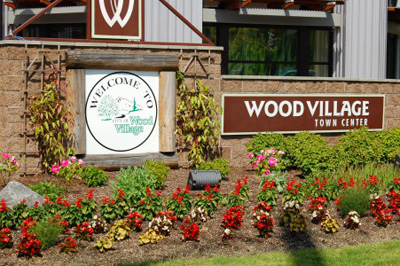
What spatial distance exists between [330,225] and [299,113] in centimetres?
539

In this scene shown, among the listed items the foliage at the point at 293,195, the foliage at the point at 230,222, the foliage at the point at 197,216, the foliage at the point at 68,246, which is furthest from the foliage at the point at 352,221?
the foliage at the point at 68,246

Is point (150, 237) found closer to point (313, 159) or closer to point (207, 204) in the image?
point (207, 204)

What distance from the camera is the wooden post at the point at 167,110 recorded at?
1241 centimetres

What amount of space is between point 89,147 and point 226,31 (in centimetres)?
842

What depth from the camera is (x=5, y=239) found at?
7.75m

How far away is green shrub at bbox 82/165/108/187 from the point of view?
10.8m

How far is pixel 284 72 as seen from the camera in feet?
66.0

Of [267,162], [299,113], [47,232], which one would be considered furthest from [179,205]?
[299,113]

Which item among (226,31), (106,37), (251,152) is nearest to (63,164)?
(106,37)

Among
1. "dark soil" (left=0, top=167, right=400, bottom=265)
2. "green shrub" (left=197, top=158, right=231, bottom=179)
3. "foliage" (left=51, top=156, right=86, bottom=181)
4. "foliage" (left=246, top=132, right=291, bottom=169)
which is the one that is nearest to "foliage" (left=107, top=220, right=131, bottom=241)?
"dark soil" (left=0, top=167, right=400, bottom=265)

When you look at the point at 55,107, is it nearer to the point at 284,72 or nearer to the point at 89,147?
the point at 89,147

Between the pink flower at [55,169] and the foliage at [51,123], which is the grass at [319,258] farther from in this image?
the foliage at [51,123]

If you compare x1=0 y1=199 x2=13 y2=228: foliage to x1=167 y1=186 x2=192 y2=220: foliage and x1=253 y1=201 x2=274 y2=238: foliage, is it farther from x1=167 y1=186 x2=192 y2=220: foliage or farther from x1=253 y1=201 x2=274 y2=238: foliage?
x1=253 y1=201 x2=274 y2=238: foliage

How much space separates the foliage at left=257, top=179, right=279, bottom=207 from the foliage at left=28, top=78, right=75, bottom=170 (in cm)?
398
